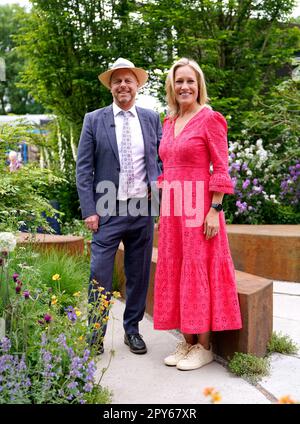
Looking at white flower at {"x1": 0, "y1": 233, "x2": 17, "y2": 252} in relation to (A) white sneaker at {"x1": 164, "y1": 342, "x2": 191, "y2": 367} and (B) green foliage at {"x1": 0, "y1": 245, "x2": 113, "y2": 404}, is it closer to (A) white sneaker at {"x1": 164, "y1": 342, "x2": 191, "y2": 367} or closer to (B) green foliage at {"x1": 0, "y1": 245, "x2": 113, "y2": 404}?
(B) green foliage at {"x1": 0, "y1": 245, "x2": 113, "y2": 404}

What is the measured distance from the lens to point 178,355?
3234 mm

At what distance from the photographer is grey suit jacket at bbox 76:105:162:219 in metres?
3.37

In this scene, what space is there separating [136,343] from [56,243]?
205cm

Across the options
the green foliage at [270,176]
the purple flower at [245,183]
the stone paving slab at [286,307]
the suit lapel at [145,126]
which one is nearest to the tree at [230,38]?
the green foliage at [270,176]

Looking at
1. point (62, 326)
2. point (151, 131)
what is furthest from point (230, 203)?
point (62, 326)

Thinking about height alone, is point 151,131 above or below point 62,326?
above

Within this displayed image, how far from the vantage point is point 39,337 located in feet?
8.82

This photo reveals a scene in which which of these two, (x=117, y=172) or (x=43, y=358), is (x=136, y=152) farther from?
(x=43, y=358)

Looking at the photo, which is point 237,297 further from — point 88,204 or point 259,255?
point 259,255

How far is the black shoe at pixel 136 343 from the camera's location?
3.44m

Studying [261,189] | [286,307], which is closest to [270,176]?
[261,189]

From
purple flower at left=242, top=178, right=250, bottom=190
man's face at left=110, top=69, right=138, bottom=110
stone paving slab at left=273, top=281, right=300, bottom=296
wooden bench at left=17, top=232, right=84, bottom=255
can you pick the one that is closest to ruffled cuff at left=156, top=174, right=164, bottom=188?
man's face at left=110, top=69, right=138, bottom=110

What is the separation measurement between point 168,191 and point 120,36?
798cm

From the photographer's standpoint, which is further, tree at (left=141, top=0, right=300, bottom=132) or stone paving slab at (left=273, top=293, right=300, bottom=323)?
tree at (left=141, top=0, right=300, bottom=132)
